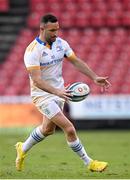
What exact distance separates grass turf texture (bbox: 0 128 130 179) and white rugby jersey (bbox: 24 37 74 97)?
3.89 ft

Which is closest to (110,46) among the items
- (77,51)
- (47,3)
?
(77,51)

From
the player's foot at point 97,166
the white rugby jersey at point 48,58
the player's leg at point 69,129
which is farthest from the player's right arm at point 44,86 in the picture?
the player's foot at point 97,166

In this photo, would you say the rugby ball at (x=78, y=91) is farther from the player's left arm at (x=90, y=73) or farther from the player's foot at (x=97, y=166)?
the player's foot at (x=97, y=166)

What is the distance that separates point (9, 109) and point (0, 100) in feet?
1.49

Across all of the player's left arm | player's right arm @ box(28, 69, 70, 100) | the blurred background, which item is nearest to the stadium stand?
the blurred background

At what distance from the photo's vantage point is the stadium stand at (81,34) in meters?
22.2

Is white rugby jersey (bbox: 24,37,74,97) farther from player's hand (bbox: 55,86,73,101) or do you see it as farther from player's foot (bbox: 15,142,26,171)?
player's foot (bbox: 15,142,26,171)

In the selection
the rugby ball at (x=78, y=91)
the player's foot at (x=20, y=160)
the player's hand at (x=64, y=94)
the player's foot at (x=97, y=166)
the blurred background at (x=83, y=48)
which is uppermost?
the player's hand at (x=64, y=94)

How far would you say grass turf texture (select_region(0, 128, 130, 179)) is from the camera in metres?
9.43

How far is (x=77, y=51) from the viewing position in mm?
22859

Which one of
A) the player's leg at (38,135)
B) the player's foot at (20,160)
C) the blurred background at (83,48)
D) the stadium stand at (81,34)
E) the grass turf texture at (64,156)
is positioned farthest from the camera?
the stadium stand at (81,34)

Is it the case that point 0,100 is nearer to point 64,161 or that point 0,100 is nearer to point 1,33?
point 1,33

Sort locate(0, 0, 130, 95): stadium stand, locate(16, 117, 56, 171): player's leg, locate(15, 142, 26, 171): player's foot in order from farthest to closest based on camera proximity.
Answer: locate(0, 0, 130, 95): stadium stand, locate(15, 142, 26, 171): player's foot, locate(16, 117, 56, 171): player's leg

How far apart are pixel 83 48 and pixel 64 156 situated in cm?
1046
